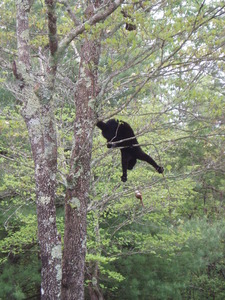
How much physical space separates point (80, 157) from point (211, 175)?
380 inches

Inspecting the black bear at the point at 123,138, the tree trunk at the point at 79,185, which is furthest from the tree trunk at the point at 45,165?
the black bear at the point at 123,138

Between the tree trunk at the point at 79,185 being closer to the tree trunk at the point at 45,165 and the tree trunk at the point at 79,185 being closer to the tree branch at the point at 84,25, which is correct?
the tree trunk at the point at 45,165

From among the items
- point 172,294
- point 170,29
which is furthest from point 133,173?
point 170,29

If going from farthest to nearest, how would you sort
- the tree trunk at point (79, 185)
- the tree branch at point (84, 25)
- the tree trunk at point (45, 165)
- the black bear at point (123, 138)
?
1. the black bear at point (123, 138)
2. the tree trunk at point (79, 185)
3. the tree trunk at point (45, 165)
4. the tree branch at point (84, 25)

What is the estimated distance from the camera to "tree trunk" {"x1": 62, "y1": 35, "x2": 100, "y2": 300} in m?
3.22

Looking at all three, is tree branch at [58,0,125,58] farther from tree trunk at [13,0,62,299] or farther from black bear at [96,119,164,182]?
black bear at [96,119,164,182]

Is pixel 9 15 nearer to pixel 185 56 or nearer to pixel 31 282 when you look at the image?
pixel 185 56

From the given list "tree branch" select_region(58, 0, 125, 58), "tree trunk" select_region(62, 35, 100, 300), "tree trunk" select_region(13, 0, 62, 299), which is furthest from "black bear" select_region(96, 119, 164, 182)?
"tree branch" select_region(58, 0, 125, 58)

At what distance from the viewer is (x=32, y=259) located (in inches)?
352

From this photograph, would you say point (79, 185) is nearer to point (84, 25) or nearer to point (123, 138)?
point (123, 138)

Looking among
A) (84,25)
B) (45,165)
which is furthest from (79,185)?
(84,25)

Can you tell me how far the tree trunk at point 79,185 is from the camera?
3.22 metres

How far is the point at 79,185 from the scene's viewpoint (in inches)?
131

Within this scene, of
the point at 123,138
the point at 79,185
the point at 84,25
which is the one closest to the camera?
the point at 84,25
